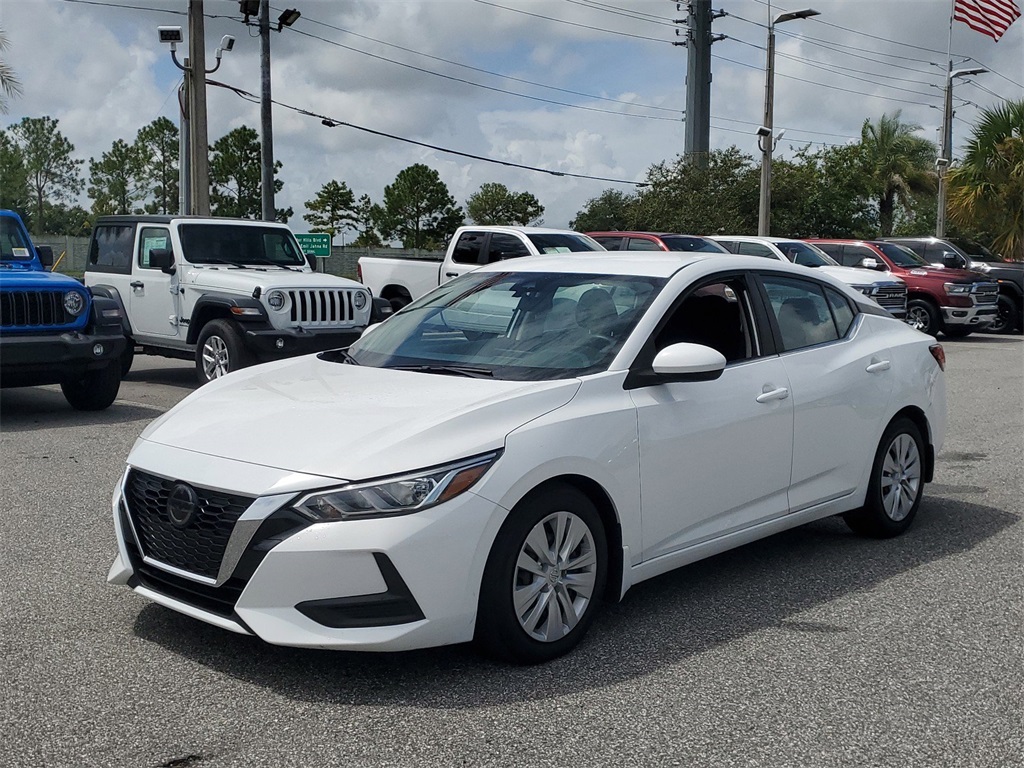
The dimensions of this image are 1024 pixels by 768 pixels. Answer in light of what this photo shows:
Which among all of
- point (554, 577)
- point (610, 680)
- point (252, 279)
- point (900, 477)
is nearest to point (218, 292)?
point (252, 279)

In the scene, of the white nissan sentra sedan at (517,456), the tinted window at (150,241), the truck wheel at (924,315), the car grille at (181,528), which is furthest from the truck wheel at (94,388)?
the truck wheel at (924,315)

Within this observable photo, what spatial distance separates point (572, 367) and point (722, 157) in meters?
49.6

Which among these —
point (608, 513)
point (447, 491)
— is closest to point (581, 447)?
point (608, 513)

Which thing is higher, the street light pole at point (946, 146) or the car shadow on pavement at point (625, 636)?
the street light pole at point (946, 146)

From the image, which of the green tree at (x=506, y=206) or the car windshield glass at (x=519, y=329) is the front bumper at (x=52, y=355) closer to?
the car windshield glass at (x=519, y=329)

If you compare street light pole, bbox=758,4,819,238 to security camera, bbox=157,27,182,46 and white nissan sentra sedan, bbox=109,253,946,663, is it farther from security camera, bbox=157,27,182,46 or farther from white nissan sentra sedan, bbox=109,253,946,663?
white nissan sentra sedan, bbox=109,253,946,663

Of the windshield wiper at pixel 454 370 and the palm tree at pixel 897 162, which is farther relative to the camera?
the palm tree at pixel 897 162

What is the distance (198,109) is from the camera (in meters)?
22.0

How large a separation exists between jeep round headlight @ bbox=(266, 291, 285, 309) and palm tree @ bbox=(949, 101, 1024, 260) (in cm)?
2476

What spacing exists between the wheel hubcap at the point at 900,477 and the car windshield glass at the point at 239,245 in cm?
892

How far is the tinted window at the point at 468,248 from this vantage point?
680 inches

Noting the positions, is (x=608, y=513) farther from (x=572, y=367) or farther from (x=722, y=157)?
(x=722, y=157)

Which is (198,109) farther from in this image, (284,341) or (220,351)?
(284,341)

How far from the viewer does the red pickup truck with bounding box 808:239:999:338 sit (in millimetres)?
22031
